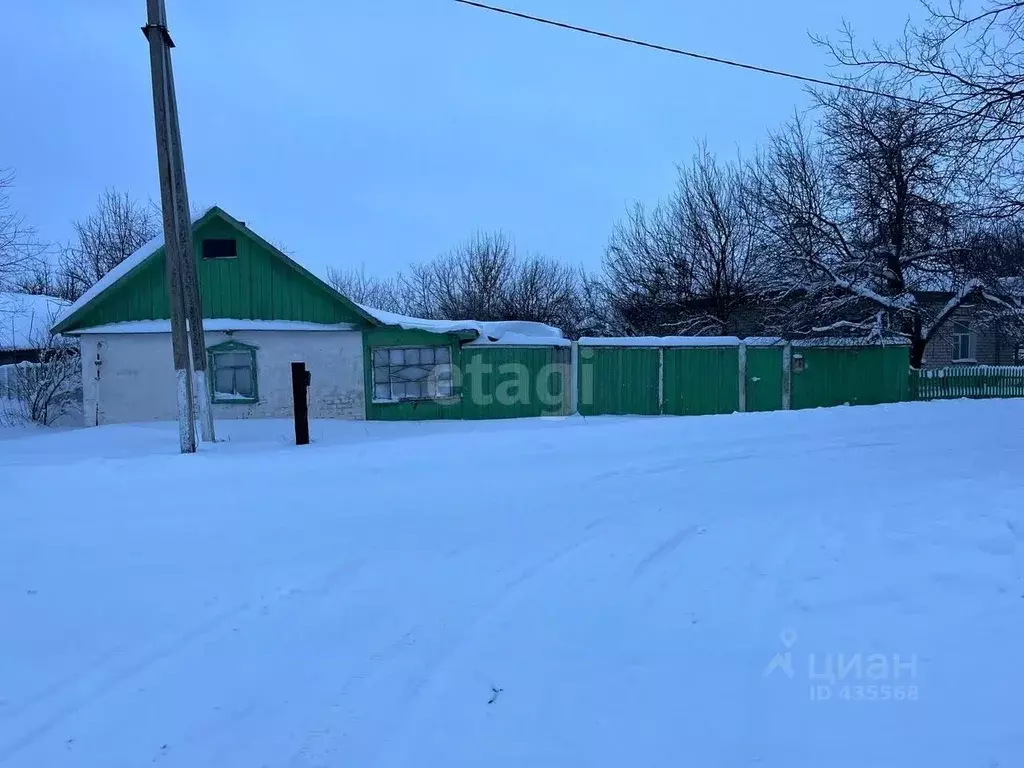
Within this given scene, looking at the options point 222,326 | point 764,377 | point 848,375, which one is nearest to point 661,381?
point 764,377

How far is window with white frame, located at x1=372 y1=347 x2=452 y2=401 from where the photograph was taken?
50.8ft

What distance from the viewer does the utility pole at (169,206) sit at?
8.41 metres

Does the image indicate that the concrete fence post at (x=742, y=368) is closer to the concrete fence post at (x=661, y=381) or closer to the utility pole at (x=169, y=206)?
the concrete fence post at (x=661, y=381)

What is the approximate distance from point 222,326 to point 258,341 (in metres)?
0.78

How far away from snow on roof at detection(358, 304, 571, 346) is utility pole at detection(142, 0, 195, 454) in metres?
6.40

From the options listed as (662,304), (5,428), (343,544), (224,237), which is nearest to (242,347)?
(224,237)

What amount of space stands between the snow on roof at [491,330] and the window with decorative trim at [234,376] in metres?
2.67

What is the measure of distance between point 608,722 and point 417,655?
103cm

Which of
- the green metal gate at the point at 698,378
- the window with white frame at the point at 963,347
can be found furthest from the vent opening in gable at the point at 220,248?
the window with white frame at the point at 963,347

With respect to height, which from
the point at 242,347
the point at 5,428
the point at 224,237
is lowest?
the point at 5,428

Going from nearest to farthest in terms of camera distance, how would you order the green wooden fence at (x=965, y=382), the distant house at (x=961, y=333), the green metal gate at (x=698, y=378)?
the green metal gate at (x=698, y=378), the green wooden fence at (x=965, y=382), the distant house at (x=961, y=333)

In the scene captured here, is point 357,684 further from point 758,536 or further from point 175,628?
point 758,536

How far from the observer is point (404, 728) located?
9.35 feet

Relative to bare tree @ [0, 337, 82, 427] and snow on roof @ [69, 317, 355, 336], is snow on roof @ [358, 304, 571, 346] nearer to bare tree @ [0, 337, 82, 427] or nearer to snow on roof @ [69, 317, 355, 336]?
snow on roof @ [69, 317, 355, 336]
